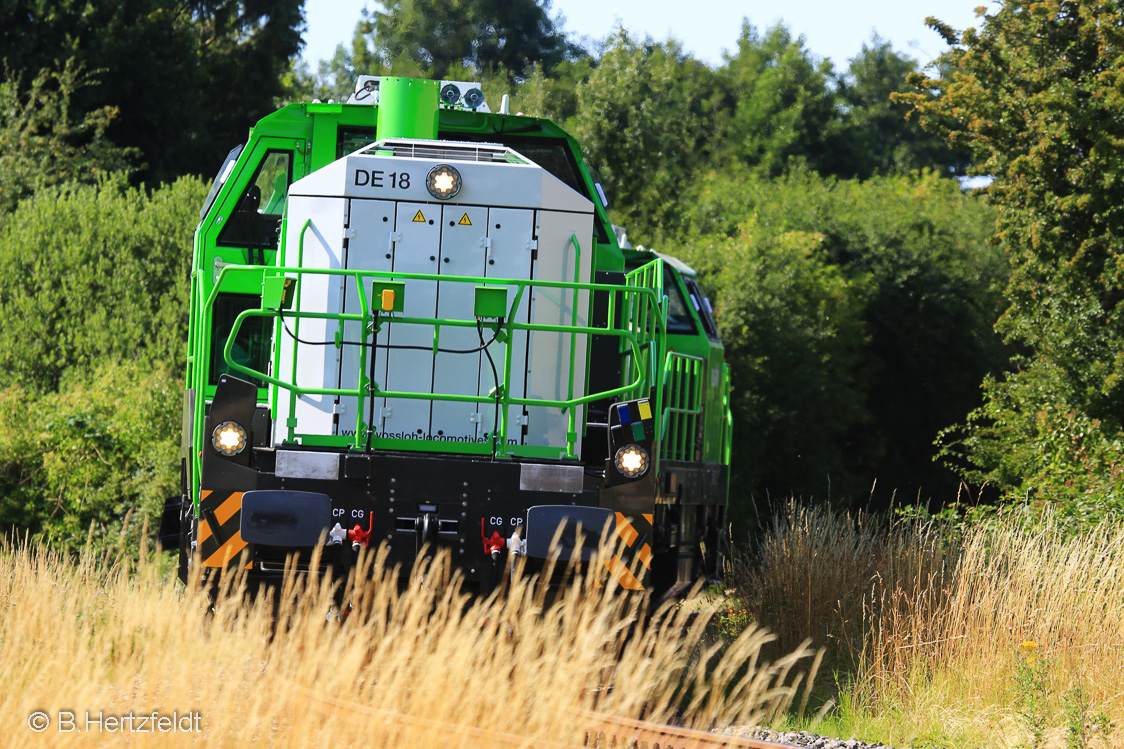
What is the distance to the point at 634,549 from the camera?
6.02 meters

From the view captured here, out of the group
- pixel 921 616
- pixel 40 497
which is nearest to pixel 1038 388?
pixel 921 616

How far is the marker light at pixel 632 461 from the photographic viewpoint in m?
6.06

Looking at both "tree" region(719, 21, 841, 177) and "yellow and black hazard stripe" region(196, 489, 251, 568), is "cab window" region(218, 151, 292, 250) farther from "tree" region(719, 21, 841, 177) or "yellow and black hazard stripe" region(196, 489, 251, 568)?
"tree" region(719, 21, 841, 177)

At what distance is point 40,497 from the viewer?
40.4ft

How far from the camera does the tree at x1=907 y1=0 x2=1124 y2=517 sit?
13859mm

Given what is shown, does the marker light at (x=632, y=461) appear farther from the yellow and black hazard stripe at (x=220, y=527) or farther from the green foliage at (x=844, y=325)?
the green foliage at (x=844, y=325)

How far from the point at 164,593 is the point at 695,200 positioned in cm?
2955

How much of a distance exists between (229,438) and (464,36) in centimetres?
3787

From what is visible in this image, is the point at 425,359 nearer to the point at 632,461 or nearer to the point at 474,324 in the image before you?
the point at 474,324

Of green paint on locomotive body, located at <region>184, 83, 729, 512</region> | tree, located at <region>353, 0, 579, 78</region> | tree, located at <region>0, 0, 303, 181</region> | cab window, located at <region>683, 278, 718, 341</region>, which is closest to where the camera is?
green paint on locomotive body, located at <region>184, 83, 729, 512</region>

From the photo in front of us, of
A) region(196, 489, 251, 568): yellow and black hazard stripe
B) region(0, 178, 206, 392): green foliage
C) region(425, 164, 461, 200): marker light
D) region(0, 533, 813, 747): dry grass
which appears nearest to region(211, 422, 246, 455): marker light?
region(196, 489, 251, 568): yellow and black hazard stripe

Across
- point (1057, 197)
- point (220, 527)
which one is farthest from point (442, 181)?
point (1057, 197)

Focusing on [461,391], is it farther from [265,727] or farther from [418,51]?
[418,51]

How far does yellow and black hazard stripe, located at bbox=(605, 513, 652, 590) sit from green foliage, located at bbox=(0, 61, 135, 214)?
16828 millimetres
